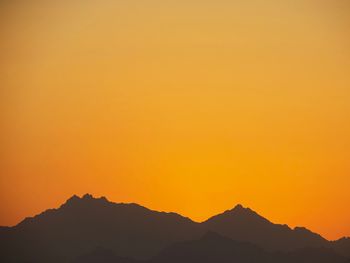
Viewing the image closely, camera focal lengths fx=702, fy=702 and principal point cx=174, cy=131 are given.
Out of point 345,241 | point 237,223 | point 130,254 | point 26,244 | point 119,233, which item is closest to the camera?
point 345,241

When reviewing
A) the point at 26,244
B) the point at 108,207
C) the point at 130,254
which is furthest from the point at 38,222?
the point at 108,207

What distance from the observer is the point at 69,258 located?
87000 millimetres

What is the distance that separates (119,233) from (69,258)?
14.4 meters

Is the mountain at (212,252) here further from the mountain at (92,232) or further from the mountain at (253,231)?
the mountain at (253,231)

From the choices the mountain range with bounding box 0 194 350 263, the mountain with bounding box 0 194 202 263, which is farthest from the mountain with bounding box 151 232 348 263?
the mountain with bounding box 0 194 202 263

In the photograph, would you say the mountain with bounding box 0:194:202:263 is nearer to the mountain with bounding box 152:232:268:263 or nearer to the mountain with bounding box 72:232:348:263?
the mountain with bounding box 72:232:348:263

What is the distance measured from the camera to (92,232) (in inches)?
4107

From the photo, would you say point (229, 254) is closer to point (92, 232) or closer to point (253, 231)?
point (253, 231)

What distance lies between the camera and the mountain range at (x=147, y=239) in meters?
85.9

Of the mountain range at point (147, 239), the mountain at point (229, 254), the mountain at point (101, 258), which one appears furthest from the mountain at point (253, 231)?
the mountain at point (101, 258)

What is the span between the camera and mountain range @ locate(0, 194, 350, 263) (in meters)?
85.9

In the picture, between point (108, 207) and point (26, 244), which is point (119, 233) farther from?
point (26, 244)

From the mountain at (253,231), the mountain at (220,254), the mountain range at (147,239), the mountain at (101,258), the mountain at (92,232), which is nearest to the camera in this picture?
the mountain at (92,232)

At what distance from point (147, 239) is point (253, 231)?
18.0 metres
